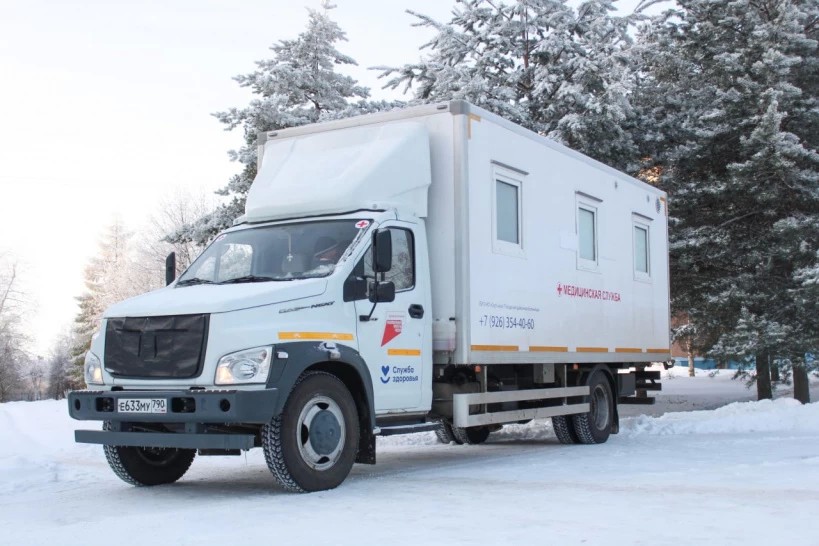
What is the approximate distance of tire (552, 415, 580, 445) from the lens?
13.4 meters

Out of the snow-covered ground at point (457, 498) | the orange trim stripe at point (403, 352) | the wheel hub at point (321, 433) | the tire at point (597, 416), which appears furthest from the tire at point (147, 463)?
the tire at point (597, 416)

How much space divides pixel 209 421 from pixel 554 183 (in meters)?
6.09

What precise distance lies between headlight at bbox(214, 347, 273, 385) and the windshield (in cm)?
107

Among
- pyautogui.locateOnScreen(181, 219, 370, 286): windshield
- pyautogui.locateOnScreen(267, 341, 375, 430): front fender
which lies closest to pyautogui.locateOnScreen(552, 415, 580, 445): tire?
pyautogui.locateOnScreen(267, 341, 375, 430): front fender

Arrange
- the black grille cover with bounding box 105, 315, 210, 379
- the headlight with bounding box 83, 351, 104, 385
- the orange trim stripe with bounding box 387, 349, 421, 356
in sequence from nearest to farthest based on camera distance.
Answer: the black grille cover with bounding box 105, 315, 210, 379
the headlight with bounding box 83, 351, 104, 385
the orange trim stripe with bounding box 387, 349, 421, 356

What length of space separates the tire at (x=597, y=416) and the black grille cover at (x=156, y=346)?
6.85m

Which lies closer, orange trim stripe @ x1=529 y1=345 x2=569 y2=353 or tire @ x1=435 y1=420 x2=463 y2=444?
orange trim stripe @ x1=529 y1=345 x2=569 y2=353

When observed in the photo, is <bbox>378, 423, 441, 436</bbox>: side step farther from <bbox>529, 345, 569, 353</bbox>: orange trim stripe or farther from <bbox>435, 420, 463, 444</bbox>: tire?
<bbox>435, 420, 463, 444</bbox>: tire

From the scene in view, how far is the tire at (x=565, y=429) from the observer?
13.4 m

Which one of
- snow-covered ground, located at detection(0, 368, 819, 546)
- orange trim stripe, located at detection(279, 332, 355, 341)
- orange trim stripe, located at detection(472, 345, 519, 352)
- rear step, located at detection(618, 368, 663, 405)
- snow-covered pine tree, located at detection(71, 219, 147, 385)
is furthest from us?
snow-covered pine tree, located at detection(71, 219, 147, 385)

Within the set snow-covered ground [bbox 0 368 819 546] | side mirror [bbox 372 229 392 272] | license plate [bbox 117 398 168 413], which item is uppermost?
side mirror [bbox 372 229 392 272]

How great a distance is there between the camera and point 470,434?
14.0 m

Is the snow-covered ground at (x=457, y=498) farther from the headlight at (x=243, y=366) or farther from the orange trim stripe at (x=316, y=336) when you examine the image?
the orange trim stripe at (x=316, y=336)

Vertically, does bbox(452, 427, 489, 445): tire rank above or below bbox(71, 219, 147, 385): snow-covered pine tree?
below
